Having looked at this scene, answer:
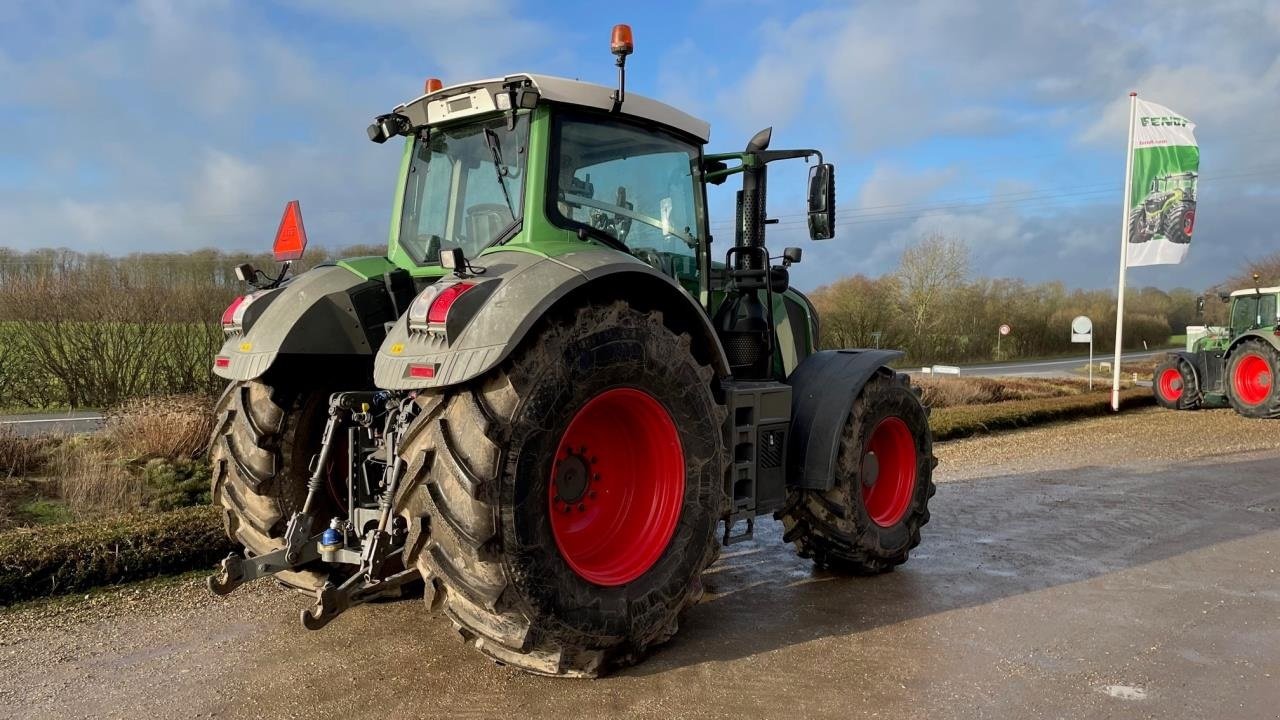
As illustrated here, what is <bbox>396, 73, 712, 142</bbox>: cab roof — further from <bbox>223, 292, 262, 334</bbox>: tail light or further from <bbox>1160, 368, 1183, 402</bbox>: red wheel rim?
<bbox>1160, 368, 1183, 402</bbox>: red wheel rim

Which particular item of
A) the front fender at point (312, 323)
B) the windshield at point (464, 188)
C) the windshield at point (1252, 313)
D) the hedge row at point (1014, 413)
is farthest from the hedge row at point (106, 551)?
the windshield at point (1252, 313)

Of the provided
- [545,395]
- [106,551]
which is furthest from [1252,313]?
[106,551]

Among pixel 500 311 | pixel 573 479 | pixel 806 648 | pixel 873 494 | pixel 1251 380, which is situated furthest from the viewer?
pixel 1251 380

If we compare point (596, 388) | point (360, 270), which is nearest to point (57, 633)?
point (360, 270)

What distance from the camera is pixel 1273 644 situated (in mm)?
4148

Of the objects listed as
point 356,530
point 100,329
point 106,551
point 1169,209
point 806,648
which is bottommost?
Answer: point 806,648

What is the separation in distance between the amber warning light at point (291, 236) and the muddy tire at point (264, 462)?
980 millimetres

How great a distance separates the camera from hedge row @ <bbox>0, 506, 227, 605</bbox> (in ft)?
15.7

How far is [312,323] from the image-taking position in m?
4.18

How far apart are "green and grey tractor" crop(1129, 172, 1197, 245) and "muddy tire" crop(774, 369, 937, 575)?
12898mm

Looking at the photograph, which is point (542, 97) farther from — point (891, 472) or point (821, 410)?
point (891, 472)

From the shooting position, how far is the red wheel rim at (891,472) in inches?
224

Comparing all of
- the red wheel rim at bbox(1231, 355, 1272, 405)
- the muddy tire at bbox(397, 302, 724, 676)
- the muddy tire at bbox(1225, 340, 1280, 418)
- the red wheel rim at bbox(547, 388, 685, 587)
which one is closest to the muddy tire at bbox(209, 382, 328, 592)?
the muddy tire at bbox(397, 302, 724, 676)

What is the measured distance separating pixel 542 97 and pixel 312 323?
1539 mm
